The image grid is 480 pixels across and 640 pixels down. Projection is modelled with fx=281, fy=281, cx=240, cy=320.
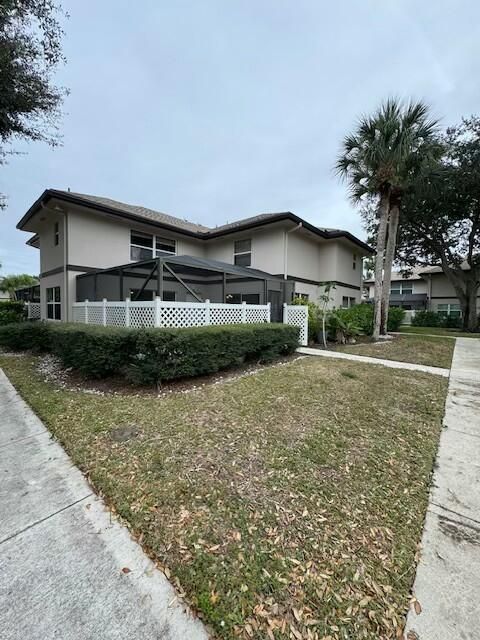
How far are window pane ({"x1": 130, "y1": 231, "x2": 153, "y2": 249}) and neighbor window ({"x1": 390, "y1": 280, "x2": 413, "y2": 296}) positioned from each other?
30.0 m

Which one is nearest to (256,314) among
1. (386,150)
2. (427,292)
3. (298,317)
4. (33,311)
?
(298,317)

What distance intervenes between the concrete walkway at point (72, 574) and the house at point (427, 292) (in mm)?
30931

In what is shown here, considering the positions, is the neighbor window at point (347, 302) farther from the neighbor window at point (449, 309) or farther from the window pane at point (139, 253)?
the neighbor window at point (449, 309)

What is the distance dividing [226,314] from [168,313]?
2.09 m

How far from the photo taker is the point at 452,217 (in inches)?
723

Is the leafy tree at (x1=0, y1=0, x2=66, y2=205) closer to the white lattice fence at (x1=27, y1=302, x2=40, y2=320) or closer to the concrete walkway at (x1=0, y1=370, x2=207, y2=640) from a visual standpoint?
the white lattice fence at (x1=27, y1=302, x2=40, y2=320)

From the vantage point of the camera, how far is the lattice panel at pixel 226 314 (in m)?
7.91

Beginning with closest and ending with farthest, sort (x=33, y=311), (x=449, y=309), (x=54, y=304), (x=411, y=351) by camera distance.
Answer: (x=411, y=351) < (x=54, y=304) < (x=33, y=311) < (x=449, y=309)

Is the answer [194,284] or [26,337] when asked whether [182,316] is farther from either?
[194,284]

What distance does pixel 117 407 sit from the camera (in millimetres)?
4633

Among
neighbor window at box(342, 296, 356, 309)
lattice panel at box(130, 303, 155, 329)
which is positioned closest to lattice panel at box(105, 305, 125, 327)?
lattice panel at box(130, 303, 155, 329)

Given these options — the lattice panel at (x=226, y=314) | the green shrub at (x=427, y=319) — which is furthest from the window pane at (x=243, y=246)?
the green shrub at (x=427, y=319)

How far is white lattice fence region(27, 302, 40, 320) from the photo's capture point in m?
16.0

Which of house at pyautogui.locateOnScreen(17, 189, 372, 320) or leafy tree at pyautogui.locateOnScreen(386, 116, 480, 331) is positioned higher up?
leafy tree at pyautogui.locateOnScreen(386, 116, 480, 331)
